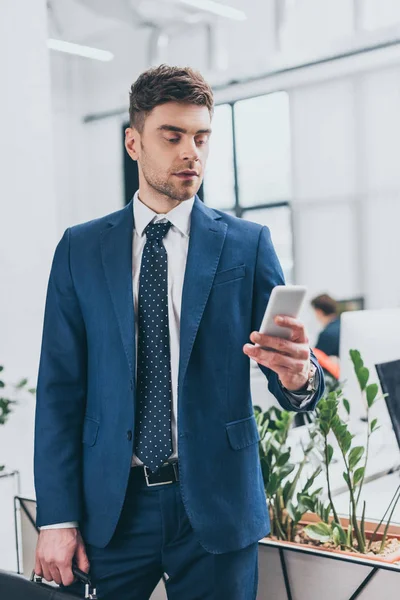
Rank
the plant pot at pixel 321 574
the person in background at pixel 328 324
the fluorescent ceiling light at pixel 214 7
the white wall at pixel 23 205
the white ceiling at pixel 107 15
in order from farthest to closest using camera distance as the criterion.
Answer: the white ceiling at pixel 107 15, the fluorescent ceiling light at pixel 214 7, the person in background at pixel 328 324, the white wall at pixel 23 205, the plant pot at pixel 321 574

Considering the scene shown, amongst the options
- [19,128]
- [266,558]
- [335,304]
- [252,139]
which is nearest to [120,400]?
[266,558]

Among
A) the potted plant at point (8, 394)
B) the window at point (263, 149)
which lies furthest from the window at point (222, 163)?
the potted plant at point (8, 394)

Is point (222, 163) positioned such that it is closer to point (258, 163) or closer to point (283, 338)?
point (258, 163)

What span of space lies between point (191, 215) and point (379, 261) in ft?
20.3

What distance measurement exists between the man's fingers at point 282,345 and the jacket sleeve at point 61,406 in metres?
0.44

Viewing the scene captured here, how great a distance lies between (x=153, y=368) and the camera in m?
1.40

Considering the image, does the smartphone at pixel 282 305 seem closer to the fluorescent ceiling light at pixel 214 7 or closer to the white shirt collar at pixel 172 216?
the white shirt collar at pixel 172 216

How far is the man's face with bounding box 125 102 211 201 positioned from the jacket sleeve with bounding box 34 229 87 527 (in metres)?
0.25

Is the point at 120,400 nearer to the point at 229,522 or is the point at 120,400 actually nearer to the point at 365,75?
the point at 229,522

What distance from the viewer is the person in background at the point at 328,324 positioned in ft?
18.5

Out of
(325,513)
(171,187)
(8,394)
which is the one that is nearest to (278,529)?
(325,513)

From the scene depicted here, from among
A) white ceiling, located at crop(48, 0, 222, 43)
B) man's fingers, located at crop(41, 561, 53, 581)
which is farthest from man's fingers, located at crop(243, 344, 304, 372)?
white ceiling, located at crop(48, 0, 222, 43)

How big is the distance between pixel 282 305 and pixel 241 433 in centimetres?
35

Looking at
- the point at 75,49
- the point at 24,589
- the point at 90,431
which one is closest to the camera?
the point at 24,589
